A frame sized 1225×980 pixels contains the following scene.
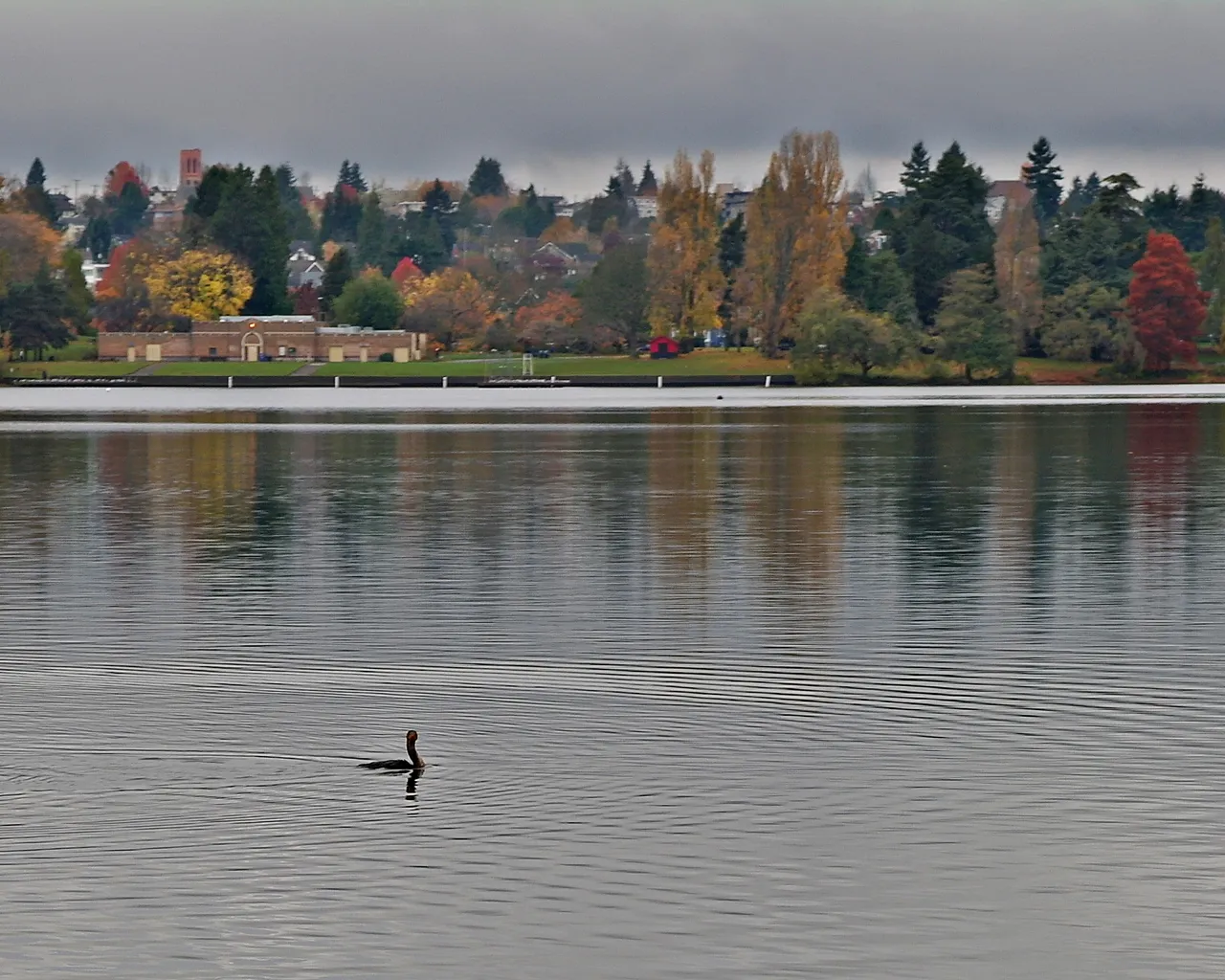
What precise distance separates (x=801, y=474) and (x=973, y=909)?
4615 centimetres

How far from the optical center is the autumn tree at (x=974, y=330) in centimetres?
16862

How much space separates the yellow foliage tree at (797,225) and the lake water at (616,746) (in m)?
129

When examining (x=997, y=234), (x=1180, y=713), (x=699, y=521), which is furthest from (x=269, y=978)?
(x=997, y=234)

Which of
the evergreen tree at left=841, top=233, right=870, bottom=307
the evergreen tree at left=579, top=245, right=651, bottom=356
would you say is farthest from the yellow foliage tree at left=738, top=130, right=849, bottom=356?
A: the evergreen tree at left=579, top=245, right=651, bottom=356

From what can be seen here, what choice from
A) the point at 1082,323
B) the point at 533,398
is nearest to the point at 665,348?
the point at 1082,323

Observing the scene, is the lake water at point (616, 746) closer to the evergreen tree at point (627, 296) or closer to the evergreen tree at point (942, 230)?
the evergreen tree at point (942, 230)

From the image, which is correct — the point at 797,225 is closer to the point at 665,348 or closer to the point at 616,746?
the point at 665,348

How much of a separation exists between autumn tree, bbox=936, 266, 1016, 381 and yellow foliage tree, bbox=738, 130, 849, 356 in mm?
9961

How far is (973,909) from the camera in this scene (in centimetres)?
1477

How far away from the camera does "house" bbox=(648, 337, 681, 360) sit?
191625 mm

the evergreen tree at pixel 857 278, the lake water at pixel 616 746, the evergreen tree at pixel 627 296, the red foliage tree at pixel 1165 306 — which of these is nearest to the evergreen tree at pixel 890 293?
the evergreen tree at pixel 857 278

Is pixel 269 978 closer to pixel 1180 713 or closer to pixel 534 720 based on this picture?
pixel 534 720

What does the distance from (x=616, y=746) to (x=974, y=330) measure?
151198mm

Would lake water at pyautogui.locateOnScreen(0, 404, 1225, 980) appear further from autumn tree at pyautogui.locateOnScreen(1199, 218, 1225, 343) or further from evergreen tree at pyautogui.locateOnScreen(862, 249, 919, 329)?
autumn tree at pyautogui.locateOnScreen(1199, 218, 1225, 343)
